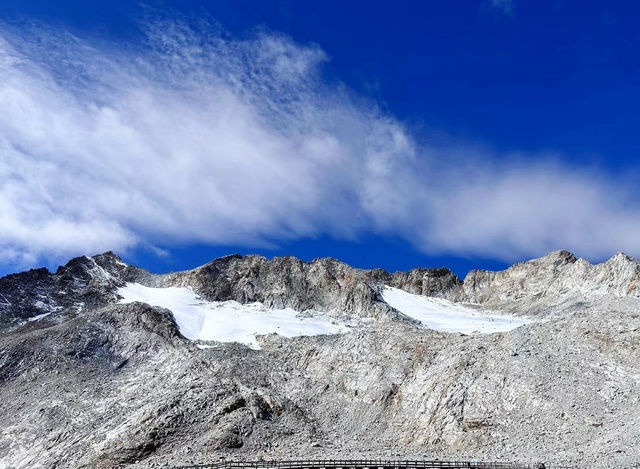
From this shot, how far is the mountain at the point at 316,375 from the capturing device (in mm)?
51438

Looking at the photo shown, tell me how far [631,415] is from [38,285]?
83.9 meters

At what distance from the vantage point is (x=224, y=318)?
91812mm

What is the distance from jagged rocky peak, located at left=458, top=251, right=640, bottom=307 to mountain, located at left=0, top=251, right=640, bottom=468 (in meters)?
0.45

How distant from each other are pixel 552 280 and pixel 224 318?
56116 millimetres

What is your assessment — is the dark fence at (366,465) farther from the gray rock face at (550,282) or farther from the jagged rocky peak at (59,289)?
the jagged rocky peak at (59,289)

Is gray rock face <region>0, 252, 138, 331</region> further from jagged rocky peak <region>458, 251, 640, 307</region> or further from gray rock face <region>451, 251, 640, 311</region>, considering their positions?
jagged rocky peak <region>458, 251, 640, 307</region>

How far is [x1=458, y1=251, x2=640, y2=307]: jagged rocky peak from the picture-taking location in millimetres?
77812

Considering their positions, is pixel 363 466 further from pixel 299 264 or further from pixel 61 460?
pixel 299 264

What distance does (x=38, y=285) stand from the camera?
297 feet

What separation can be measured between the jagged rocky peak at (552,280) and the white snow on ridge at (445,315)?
290 inches

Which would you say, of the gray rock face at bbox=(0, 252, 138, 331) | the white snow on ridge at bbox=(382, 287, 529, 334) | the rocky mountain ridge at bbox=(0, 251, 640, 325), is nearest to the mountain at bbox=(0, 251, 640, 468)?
the gray rock face at bbox=(0, 252, 138, 331)

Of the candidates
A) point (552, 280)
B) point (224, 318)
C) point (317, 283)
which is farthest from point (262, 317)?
point (552, 280)

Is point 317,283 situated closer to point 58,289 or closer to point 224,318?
point 224,318

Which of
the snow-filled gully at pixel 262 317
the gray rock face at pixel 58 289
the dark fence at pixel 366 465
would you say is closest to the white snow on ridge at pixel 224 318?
the snow-filled gully at pixel 262 317
